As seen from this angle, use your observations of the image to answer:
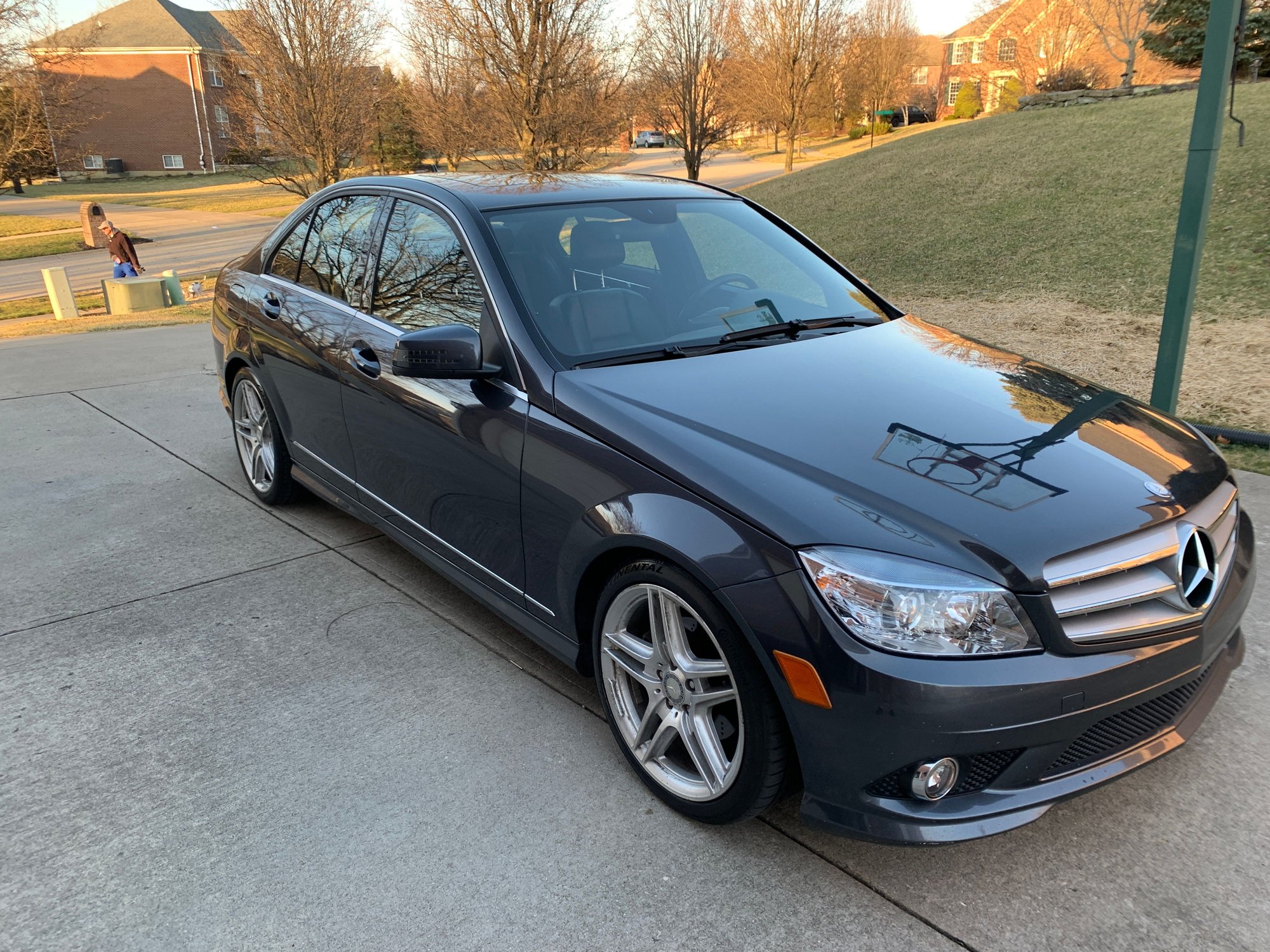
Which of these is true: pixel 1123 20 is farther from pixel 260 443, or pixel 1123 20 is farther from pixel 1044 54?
pixel 260 443

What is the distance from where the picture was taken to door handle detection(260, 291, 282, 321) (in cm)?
453

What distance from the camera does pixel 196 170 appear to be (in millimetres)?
59344

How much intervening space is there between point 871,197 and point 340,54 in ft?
35.2

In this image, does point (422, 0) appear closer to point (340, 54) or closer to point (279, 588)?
point (340, 54)

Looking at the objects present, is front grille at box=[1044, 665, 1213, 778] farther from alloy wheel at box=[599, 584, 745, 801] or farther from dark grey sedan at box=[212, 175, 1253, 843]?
alloy wheel at box=[599, 584, 745, 801]

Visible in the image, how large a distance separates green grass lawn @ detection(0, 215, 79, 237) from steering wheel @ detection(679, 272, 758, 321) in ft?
105

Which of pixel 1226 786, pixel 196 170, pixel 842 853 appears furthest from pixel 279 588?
pixel 196 170

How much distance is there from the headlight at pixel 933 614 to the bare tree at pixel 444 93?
16.8 metres

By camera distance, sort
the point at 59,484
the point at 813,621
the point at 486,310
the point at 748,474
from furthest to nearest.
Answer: the point at 59,484, the point at 486,310, the point at 748,474, the point at 813,621

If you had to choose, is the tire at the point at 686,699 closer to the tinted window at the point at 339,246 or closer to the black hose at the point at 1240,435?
the tinted window at the point at 339,246

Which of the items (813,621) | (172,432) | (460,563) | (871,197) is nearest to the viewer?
(813,621)

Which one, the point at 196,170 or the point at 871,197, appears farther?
the point at 196,170

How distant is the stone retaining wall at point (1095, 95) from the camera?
59.0 ft

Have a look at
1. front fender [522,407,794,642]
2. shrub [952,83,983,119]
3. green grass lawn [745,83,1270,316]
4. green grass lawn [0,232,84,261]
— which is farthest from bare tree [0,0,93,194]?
shrub [952,83,983,119]
